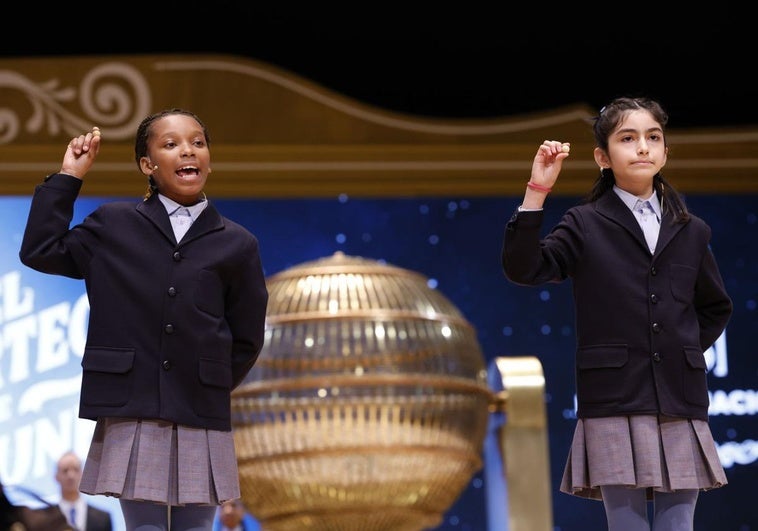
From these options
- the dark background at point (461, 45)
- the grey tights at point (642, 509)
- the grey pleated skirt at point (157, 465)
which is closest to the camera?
the grey pleated skirt at point (157, 465)

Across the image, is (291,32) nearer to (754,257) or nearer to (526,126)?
(526,126)

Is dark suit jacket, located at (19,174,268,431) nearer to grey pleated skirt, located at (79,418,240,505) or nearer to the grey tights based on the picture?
grey pleated skirt, located at (79,418,240,505)

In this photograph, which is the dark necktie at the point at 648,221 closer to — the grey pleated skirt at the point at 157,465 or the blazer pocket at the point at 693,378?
the blazer pocket at the point at 693,378

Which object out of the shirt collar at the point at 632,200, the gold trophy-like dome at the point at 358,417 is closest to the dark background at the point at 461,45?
the gold trophy-like dome at the point at 358,417

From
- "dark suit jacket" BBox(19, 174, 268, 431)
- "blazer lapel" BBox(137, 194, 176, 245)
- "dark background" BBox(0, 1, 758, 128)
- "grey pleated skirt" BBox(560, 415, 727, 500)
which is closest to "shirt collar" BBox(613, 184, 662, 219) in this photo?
"grey pleated skirt" BBox(560, 415, 727, 500)

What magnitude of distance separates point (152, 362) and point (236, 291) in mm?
186

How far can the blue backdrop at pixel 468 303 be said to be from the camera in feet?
13.3

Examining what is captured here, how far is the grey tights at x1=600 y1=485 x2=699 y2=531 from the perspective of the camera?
2.02 meters

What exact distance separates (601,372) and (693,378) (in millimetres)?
143

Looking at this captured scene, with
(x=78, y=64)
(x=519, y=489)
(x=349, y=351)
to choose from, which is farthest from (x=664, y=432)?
(x=78, y=64)

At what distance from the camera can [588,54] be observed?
14.0 feet

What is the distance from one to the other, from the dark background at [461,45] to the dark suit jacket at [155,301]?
2.22 meters

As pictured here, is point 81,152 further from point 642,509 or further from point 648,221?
point 642,509

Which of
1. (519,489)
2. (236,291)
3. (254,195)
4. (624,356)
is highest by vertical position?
(254,195)
